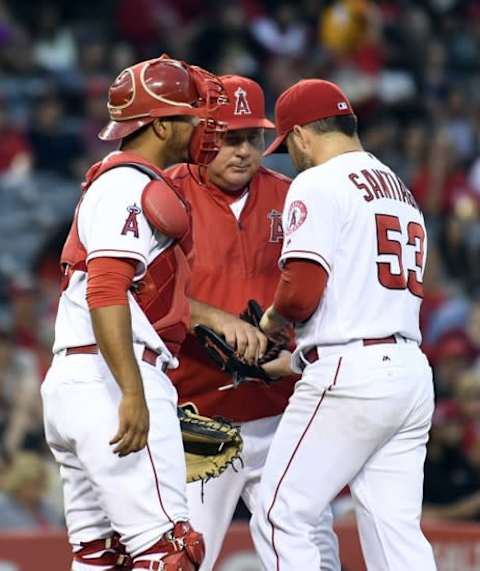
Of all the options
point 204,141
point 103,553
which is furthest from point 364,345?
point 103,553

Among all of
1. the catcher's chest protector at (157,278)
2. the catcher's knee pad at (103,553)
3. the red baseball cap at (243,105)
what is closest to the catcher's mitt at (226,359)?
the catcher's chest protector at (157,278)

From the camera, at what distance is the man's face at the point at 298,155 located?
16.5 feet

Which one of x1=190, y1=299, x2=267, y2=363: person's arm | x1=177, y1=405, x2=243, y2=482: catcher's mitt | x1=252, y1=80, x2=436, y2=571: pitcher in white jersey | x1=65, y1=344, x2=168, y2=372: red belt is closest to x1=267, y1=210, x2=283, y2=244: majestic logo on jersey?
x1=190, y1=299, x2=267, y2=363: person's arm

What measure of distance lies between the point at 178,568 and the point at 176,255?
39.6 inches

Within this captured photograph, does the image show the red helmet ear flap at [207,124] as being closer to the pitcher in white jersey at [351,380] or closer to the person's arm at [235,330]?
the pitcher in white jersey at [351,380]

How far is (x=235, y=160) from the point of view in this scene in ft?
17.9

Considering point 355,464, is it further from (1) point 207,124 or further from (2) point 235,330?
(1) point 207,124

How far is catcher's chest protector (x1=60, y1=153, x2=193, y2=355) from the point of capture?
4367 millimetres

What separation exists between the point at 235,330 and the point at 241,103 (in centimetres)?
93

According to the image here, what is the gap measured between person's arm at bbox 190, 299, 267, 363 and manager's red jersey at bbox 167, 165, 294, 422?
0.42ft

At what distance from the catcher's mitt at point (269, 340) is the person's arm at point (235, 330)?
0.13 feet

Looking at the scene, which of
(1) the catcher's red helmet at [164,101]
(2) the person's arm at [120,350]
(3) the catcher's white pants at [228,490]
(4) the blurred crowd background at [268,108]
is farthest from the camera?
(4) the blurred crowd background at [268,108]

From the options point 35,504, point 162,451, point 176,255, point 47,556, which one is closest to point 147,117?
point 176,255

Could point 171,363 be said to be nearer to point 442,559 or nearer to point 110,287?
point 110,287
